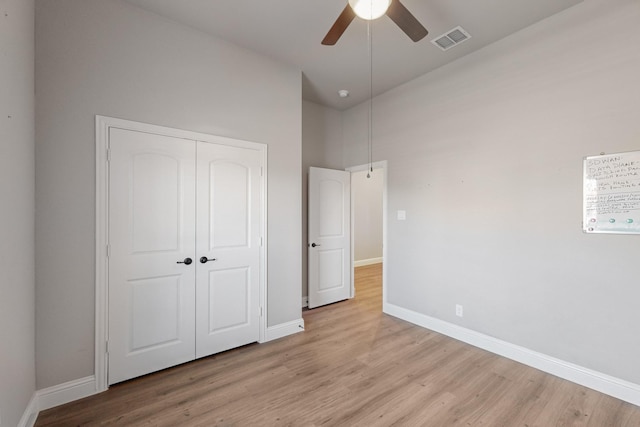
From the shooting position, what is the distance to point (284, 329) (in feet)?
10.6

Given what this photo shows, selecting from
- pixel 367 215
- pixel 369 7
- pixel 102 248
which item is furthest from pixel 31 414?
pixel 367 215

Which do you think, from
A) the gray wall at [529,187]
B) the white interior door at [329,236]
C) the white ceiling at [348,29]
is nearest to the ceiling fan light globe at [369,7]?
the white ceiling at [348,29]

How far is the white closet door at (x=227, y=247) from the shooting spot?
2699 millimetres

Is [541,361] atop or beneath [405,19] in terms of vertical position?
beneath

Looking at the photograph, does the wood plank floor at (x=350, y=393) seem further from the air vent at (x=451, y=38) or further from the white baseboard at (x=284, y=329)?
the air vent at (x=451, y=38)

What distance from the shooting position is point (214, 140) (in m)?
2.77

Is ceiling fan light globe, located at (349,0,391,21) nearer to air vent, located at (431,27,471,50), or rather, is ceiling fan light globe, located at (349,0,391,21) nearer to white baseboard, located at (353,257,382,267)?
air vent, located at (431,27,471,50)

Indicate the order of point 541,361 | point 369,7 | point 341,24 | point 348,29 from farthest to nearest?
1. point 348,29
2. point 541,361
3. point 341,24
4. point 369,7

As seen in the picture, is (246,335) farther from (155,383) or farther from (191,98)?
(191,98)

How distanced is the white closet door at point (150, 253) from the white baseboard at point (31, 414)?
430mm

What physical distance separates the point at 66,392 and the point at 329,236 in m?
3.26

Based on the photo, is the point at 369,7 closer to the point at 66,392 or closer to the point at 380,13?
the point at 380,13

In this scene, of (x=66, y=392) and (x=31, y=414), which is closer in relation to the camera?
(x=31, y=414)

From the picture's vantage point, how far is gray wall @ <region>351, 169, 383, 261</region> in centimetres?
727
